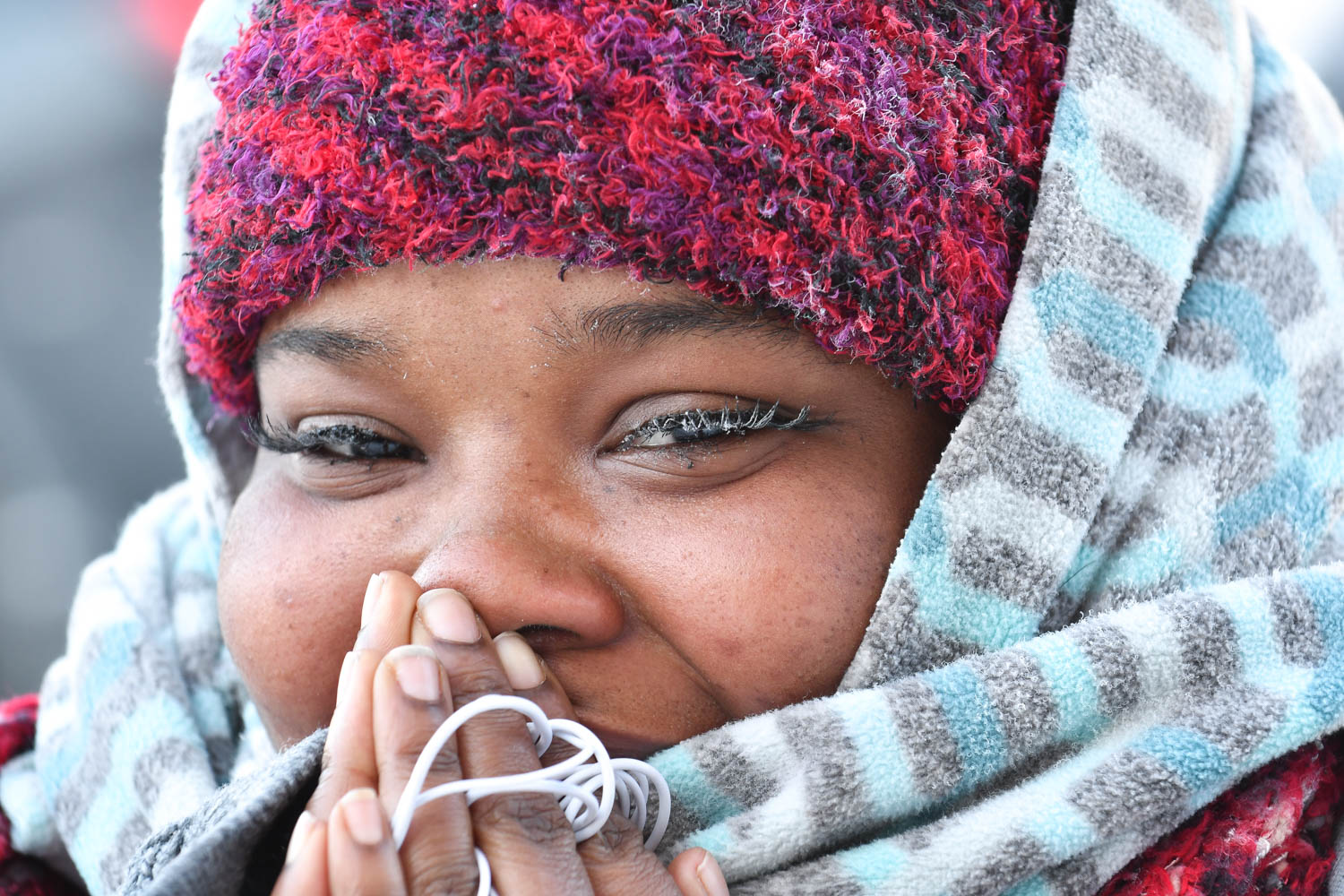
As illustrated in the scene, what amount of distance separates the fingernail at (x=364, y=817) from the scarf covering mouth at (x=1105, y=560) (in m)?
0.10

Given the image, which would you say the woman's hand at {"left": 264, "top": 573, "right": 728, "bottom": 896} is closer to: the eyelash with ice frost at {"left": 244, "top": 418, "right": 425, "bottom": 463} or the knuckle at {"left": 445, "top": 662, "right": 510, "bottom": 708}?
the knuckle at {"left": 445, "top": 662, "right": 510, "bottom": 708}

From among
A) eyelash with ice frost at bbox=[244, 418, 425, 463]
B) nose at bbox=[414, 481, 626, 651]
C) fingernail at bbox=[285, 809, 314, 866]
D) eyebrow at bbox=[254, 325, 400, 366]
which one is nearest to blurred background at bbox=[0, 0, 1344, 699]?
eyelash with ice frost at bbox=[244, 418, 425, 463]

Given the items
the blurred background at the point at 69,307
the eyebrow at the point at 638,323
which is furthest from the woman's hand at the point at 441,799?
the blurred background at the point at 69,307

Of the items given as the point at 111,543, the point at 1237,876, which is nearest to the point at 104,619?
the point at 1237,876

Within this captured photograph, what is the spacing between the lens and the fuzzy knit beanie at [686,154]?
46.1 inches

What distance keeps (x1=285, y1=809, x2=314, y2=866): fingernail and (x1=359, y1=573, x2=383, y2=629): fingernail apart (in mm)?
193

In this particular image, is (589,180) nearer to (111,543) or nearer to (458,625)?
→ (458,625)

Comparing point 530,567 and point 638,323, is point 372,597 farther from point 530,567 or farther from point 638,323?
point 638,323

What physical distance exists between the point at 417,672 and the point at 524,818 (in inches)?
5.9

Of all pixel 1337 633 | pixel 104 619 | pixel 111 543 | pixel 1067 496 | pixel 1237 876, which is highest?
pixel 1067 496

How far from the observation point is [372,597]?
1168mm

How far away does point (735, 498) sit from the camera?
1238mm

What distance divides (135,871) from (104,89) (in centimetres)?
304

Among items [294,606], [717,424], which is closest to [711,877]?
[717,424]
